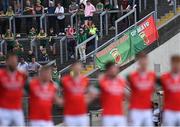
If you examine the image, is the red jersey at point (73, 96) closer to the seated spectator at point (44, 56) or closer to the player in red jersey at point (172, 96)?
the player in red jersey at point (172, 96)

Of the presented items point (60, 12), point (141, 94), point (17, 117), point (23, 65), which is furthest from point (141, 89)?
point (60, 12)

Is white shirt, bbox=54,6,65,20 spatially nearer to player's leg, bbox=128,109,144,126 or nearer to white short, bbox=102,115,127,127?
player's leg, bbox=128,109,144,126

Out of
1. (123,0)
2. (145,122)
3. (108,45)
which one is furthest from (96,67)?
(145,122)

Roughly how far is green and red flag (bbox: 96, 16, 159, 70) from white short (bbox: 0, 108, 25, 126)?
11.9 meters

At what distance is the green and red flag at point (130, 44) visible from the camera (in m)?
31.1

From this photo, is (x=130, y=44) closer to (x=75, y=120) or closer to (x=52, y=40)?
(x=52, y=40)

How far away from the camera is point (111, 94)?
61.2 ft

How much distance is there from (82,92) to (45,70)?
1.03 meters

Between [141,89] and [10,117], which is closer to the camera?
[10,117]

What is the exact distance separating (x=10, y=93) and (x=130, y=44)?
13.3 meters

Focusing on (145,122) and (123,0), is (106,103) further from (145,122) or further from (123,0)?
(123,0)

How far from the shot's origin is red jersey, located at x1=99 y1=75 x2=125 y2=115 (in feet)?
61.1

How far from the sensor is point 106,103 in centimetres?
1866

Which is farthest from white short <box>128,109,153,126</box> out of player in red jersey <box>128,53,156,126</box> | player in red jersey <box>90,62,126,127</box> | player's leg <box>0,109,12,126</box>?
player's leg <box>0,109,12,126</box>
